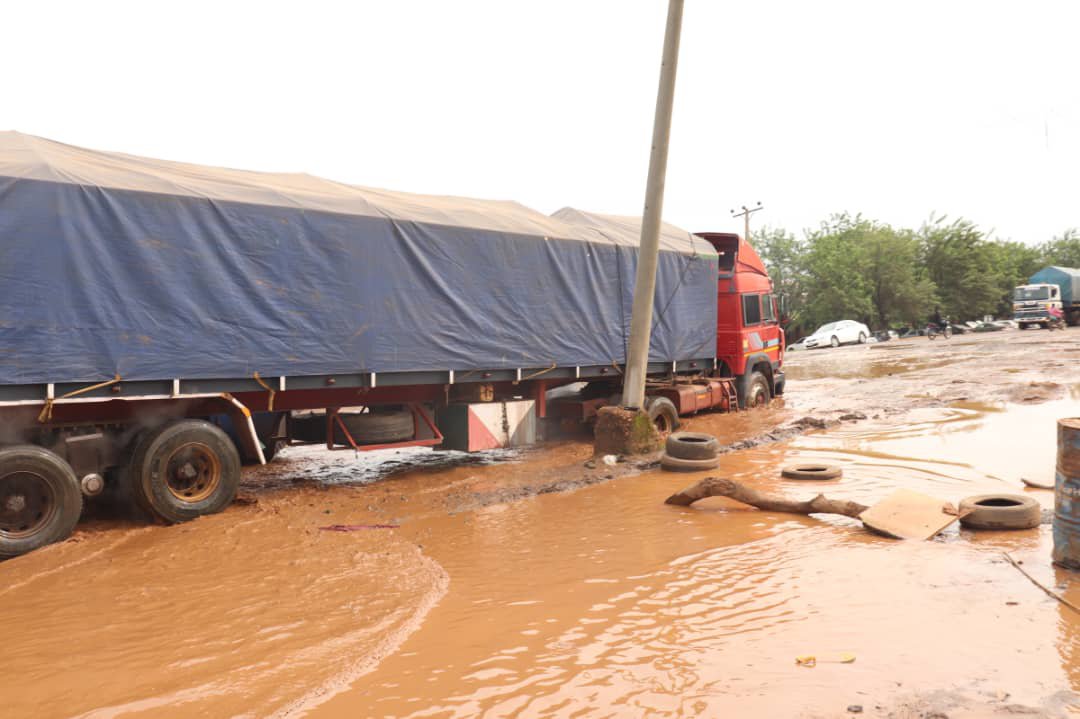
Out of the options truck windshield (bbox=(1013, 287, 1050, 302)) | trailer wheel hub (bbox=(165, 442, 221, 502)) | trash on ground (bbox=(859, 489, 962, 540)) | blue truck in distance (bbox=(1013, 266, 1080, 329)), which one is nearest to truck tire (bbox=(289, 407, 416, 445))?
trailer wheel hub (bbox=(165, 442, 221, 502))

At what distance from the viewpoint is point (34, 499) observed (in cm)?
Result: 607

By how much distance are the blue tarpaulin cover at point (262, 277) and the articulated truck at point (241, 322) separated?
0.7 inches

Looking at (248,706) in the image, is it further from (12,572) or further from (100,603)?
(12,572)

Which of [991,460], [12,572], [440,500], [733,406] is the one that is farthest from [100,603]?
[733,406]

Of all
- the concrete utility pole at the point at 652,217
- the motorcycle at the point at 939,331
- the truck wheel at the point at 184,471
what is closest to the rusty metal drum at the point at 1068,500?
the concrete utility pole at the point at 652,217

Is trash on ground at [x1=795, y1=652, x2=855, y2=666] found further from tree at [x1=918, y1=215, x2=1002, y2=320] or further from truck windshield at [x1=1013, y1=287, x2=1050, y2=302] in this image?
tree at [x1=918, y1=215, x2=1002, y2=320]

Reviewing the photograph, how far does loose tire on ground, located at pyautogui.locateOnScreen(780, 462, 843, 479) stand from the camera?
27.1 ft

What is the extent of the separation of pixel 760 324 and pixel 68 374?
39.9ft

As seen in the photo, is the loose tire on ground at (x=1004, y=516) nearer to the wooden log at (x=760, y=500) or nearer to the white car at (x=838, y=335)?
the wooden log at (x=760, y=500)

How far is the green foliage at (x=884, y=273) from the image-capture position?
150 ft

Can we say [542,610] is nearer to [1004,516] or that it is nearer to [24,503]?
[1004,516]

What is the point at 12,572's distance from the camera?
18.1 feet

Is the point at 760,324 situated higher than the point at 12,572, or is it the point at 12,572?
the point at 760,324

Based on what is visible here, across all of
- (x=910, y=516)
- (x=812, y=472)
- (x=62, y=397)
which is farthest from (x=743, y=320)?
(x=62, y=397)
